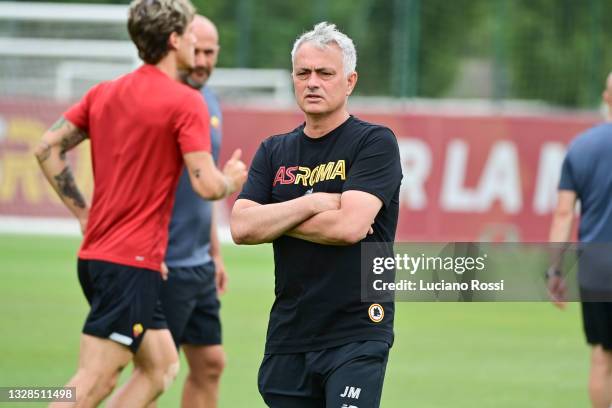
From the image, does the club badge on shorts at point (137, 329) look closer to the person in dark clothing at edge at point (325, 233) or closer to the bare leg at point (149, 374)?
the bare leg at point (149, 374)

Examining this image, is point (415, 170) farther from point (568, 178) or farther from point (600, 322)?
point (600, 322)

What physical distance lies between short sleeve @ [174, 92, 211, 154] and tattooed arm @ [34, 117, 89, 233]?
2.12 feet

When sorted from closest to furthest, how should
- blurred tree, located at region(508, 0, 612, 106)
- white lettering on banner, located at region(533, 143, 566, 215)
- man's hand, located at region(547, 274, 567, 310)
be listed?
1. man's hand, located at region(547, 274, 567, 310)
2. white lettering on banner, located at region(533, 143, 566, 215)
3. blurred tree, located at region(508, 0, 612, 106)

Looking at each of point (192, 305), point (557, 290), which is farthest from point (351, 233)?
point (557, 290)

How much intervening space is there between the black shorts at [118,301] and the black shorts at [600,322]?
128 inches

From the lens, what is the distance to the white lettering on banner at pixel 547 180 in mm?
20172

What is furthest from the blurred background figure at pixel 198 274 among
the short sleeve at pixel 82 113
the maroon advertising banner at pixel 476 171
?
the maroon advertising banner at pixel 476 171

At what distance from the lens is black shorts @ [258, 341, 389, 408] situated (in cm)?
538

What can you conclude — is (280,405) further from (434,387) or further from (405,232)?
(405,232)

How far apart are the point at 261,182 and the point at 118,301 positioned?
111 cm

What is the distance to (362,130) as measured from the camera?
18.6ft

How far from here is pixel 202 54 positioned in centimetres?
803

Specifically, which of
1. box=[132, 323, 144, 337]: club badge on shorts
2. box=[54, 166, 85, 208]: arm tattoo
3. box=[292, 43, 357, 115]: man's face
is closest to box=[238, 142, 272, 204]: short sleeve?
box=[292, 43, 357, 115]: man's face

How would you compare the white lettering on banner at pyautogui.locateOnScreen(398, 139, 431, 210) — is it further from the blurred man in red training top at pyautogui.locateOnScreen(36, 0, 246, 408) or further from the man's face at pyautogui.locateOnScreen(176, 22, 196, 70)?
the blurred man in red training top at pyautogui.locateOnScreen(36, 0, 246, 408)
